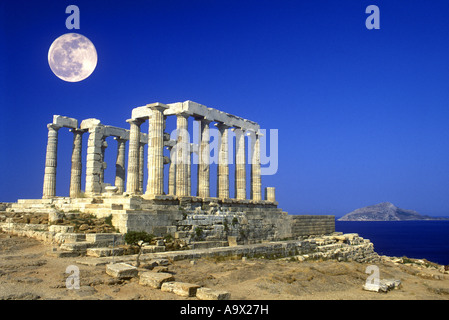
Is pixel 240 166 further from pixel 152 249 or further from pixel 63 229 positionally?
pixel 63 229

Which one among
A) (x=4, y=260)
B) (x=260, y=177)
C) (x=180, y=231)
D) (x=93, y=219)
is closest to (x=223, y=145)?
(x=260, y=177)

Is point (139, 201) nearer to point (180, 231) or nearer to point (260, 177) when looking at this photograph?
point (180, 231)

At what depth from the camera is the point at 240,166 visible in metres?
26.7

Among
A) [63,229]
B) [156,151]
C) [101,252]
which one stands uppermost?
[156,151]

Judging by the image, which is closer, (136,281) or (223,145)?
(136,281)

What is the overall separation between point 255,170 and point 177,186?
8471 mm

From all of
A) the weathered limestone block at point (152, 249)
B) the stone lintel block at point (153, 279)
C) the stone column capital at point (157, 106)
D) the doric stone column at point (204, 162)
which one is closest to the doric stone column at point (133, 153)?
the stone column capital at point (157, 106)

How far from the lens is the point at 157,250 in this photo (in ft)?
50.6

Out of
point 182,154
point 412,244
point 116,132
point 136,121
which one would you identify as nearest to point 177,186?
point 182,154

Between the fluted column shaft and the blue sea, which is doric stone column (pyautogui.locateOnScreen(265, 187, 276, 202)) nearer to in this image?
the fluted column shaft

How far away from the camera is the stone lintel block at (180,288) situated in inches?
338

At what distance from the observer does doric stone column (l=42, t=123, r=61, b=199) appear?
27.0m

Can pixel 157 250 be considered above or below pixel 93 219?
below
